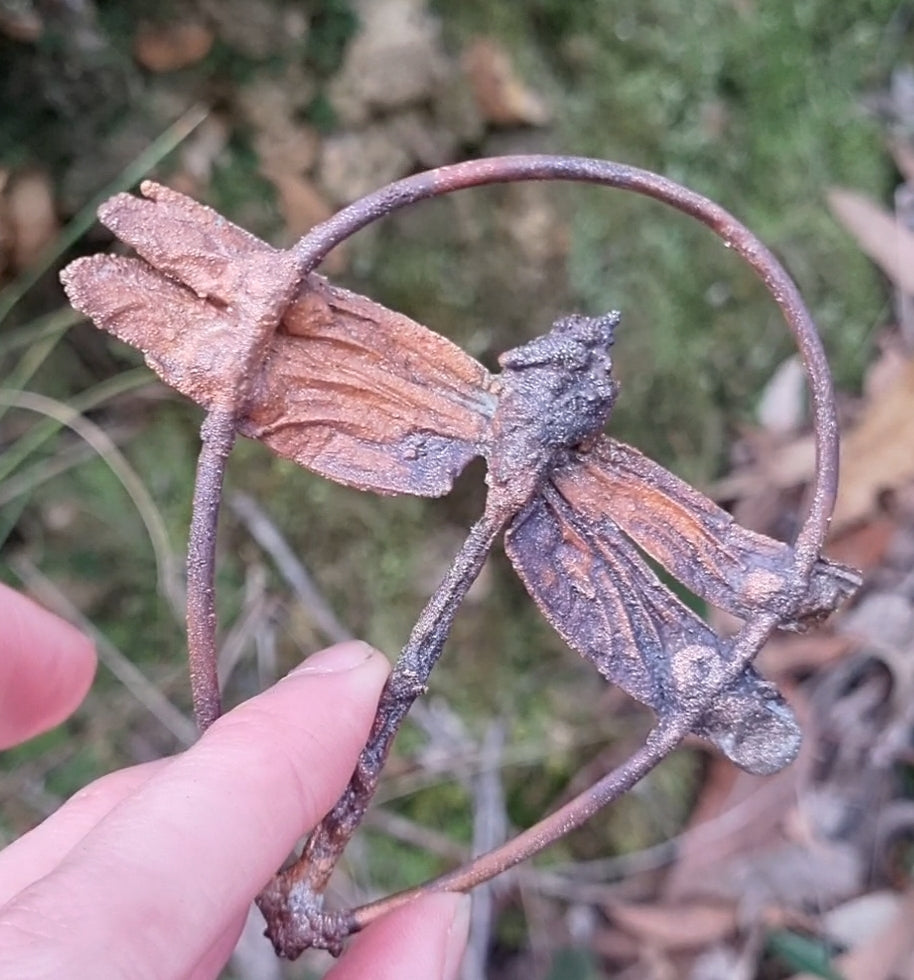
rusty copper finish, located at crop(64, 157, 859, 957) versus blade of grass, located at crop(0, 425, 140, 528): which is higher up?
rusty copper finish, located at crop(64, 157, 859, 957)

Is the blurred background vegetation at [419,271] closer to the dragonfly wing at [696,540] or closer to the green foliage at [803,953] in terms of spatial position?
the green foliage at [803,953]

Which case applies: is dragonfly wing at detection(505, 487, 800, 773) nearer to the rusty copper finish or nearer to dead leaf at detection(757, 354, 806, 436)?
the rusty copper finish

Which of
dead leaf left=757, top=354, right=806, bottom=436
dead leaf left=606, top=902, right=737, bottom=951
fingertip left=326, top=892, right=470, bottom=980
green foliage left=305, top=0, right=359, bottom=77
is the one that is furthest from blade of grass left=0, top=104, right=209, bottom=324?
dead leaf left=606, top=902, right=737, bottom=951

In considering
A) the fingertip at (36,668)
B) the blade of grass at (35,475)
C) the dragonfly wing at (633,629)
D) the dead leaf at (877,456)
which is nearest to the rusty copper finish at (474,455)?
the dragonfly wing at (633,629)

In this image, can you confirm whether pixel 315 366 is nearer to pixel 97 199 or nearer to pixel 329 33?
pixel 97 199

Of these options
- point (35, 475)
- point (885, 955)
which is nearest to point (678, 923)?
point (885, 955)

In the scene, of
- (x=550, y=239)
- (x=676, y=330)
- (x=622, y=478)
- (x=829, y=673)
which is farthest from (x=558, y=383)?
(x=829, y=673)
